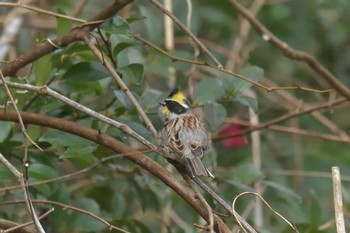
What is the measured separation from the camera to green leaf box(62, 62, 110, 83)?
3.17m

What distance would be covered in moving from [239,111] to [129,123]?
1.86 meters

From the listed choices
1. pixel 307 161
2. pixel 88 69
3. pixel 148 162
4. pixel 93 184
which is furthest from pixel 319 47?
pixel 148 162

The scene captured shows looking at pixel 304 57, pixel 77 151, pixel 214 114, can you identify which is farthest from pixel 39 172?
pixel 304 57

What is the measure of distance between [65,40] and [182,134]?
0.55 m

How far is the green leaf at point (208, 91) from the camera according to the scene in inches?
135

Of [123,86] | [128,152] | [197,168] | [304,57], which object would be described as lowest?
[128,152]

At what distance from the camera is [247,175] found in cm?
353

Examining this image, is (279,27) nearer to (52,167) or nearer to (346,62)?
(346,62)

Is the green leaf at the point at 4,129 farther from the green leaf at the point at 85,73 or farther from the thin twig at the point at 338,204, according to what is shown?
the thin twig at the point at 338,204

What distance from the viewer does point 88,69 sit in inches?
125

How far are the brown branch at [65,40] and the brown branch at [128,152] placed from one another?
254 millimetres

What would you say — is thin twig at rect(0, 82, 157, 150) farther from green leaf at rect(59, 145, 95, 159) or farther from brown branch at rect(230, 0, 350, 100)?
brown branch at rect(230, 0, 350, 100)

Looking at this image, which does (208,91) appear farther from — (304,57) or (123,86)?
(123,86)

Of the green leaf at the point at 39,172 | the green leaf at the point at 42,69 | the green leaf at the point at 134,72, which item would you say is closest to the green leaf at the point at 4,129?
the green leaf at the point at 39,172
